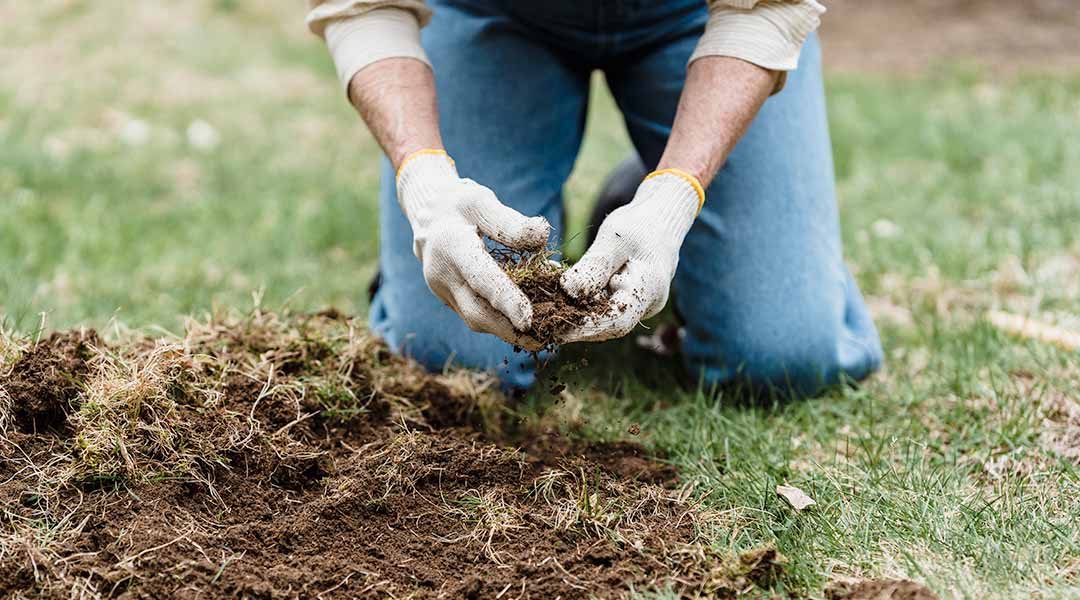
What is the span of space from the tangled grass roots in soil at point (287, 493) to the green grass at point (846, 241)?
0.18 meters

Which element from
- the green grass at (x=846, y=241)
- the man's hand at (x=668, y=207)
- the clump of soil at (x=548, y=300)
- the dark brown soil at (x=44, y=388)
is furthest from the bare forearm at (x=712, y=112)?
the dark brown soil at (x=44, y=388)

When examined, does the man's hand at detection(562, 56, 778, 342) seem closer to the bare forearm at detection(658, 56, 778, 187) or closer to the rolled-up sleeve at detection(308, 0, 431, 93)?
the bare forearm at detection(658, 56, 778, 187)

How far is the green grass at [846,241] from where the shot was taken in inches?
64.4

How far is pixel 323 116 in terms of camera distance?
4.79 meters

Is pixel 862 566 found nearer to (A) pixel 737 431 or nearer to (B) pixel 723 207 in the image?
(A) pixel 737 431

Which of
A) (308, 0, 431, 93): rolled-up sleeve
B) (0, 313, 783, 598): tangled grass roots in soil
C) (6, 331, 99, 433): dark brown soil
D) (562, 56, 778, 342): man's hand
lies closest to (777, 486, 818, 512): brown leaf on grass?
(0, 313, 783, 598): tangled grass roots in soil

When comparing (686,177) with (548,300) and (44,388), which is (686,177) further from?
(44,388)

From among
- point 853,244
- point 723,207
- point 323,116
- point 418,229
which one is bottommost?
point 323,116

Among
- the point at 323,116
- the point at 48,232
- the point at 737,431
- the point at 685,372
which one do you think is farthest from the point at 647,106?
the point at 323,116

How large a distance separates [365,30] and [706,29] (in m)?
0.70

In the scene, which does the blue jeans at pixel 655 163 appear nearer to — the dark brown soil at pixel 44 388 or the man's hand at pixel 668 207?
the man's hand at pixel 668 207

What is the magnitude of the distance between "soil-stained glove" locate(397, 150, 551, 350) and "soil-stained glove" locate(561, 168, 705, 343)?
→ 0.09 meters

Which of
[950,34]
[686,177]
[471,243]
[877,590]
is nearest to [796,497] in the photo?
[877,590]

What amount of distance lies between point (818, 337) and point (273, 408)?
1.27 metres
